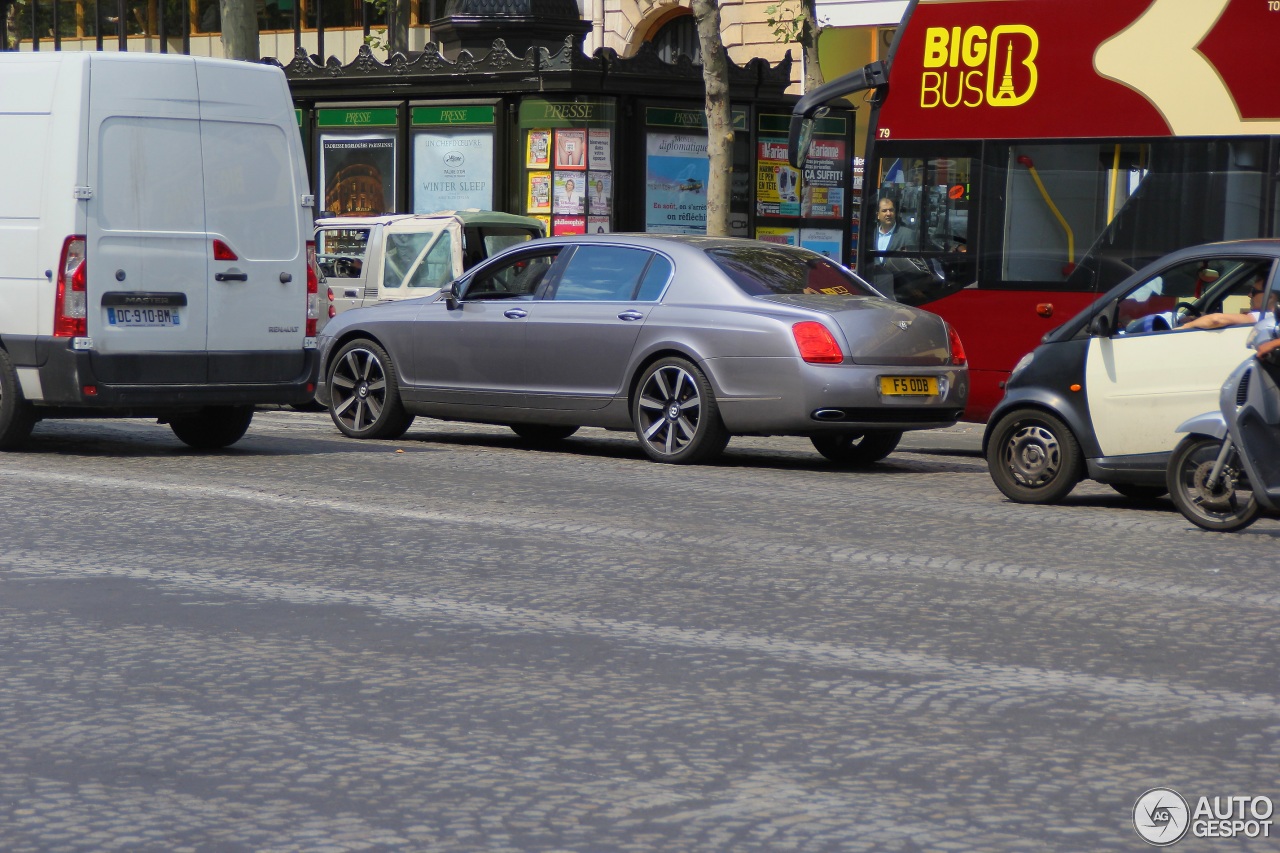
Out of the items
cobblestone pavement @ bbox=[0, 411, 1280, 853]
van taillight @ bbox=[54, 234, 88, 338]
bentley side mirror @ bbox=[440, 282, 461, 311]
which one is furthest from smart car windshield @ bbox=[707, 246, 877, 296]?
van taillight @ bbox=[54, 234, 88, 338]

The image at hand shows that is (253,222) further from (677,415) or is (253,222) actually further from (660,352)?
(677,415)

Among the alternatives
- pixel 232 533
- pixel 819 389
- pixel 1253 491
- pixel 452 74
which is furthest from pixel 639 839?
pixel 452 74

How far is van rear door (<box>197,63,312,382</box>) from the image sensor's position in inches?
467

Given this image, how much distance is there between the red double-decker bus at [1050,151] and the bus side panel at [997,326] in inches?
0.5

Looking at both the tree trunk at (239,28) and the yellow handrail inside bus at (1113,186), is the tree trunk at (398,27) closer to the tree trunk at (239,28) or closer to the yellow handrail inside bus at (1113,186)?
the tree trunk at (239,28)

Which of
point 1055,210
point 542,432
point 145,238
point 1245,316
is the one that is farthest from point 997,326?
A: point 145,238

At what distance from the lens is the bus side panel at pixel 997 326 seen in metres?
13.2

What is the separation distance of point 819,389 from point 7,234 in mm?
5044

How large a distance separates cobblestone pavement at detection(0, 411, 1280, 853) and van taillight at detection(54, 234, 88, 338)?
1409mm

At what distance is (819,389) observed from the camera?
38.1 ft

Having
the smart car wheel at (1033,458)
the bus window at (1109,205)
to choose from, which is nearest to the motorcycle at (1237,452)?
the smart car wheel at (1033,458)

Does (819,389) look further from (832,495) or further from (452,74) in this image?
(452,74)

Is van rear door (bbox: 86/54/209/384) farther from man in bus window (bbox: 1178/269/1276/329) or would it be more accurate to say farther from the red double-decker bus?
man in bus window (bbox: 1178/269/1276/329)

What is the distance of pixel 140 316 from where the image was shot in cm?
1155
